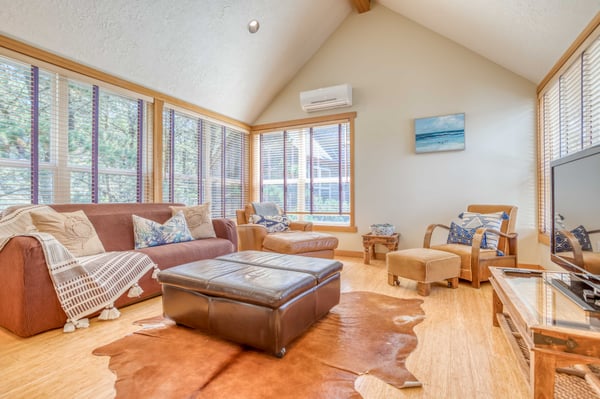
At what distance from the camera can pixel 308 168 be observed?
5.10 meters

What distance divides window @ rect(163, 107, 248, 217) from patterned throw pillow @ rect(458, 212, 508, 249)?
11.7 feet

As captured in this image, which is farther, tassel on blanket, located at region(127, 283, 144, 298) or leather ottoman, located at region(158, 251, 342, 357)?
tassel on blanket, located at region(127, 283, 144, 298)

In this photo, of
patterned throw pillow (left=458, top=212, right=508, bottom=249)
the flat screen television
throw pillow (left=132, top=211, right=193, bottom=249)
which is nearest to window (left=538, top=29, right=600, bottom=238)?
the flat screen television

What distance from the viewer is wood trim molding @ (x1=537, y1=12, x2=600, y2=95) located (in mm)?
2227

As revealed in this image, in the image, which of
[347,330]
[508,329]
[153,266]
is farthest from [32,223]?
[508,329]

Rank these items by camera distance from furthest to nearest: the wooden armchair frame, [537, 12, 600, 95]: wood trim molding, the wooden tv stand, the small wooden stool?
the wooden armchair frame, the small wooden stool, [537, 12, 600, 95]: wood trim molding, the wooden tv stand

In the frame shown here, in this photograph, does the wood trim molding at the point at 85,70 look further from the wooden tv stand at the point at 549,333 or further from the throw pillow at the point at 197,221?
the wooden tv stand at the point at 549,333

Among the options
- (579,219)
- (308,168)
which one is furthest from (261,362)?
(308,168)

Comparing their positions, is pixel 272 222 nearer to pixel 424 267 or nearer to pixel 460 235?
pixel 424 267

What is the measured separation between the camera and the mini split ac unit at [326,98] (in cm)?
452

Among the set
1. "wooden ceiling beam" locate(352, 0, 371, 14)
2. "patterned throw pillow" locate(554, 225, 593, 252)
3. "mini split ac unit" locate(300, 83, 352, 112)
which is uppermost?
"wooden ceiling beam" locate(352, 0, 371, 14)

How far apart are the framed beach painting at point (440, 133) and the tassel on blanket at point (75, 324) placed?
13.5 ft

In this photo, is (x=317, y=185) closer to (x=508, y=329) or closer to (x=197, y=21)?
(x=197, y=21)

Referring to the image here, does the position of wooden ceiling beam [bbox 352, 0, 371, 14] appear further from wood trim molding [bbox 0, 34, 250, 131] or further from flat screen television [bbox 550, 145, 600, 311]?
flat screen television [bbox 550, 145, 600, 311]
